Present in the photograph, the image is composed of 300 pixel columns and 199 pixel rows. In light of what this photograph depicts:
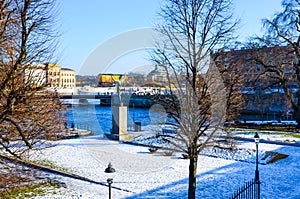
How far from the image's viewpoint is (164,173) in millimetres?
13203

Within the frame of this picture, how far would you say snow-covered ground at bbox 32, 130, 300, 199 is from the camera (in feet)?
34.9

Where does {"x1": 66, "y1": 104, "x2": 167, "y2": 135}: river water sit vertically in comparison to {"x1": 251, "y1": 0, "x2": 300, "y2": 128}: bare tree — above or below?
below

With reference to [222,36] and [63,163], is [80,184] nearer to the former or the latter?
[63,163]

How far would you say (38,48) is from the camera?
25.0ft

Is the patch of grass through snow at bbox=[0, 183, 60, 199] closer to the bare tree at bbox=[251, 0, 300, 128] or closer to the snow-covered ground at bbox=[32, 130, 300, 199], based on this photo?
the snow-covered ground at bbox=[32, 130, 300, 199]

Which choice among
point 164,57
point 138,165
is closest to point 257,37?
point 138,165

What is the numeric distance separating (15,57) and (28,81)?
2.33 feet

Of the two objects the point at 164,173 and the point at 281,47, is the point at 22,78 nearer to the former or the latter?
the point at 164,173

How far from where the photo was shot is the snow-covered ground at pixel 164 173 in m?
10.6

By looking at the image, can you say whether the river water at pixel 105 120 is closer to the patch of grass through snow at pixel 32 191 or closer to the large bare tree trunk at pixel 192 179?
the large bare tree trunk at pixel 192 179

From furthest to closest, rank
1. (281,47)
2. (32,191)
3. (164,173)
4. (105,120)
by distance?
(105,120) → (281,47) → (164,173) → (32,191)

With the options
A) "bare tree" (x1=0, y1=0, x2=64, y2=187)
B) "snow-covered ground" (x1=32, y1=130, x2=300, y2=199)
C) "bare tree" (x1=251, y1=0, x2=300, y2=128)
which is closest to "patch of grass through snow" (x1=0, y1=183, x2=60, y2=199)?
"snow-covered ground" (x1=32, y1=130, x2=300, y2=199)

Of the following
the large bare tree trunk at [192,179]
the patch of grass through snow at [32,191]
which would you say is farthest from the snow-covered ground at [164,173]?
the large bare tree trunk at [192,179]

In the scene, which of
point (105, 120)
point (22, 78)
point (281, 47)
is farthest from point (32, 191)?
point (105, 120)
